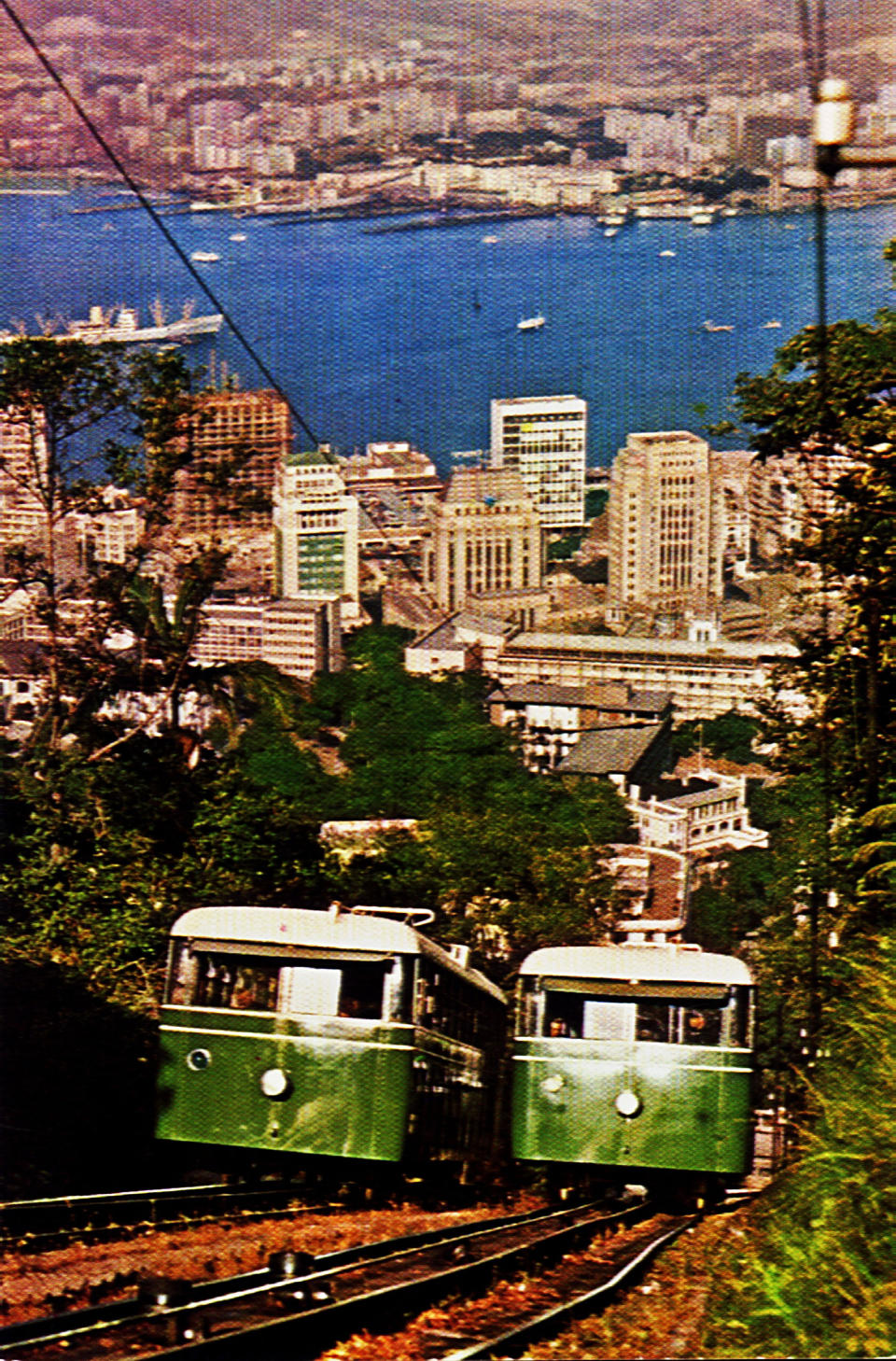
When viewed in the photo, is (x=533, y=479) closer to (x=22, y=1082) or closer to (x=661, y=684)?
(x=661, y=684)

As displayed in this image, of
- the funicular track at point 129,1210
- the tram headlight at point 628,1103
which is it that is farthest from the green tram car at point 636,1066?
the funicular track at point 129,1210

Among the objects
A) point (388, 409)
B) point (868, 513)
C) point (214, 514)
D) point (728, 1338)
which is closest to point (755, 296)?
point (388, 409)

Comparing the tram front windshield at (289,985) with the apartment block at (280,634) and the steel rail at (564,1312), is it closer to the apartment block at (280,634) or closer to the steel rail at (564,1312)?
the steel rail at (564,1312)

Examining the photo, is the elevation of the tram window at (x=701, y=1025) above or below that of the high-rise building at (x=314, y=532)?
below

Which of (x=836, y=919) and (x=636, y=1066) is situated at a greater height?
(x=836, y=919)

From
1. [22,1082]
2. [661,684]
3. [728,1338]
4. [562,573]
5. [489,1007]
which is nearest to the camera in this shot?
[728,1338]

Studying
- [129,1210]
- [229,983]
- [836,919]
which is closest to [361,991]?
[229,983]

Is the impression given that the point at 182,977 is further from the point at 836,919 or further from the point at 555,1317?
the point at 836,919
